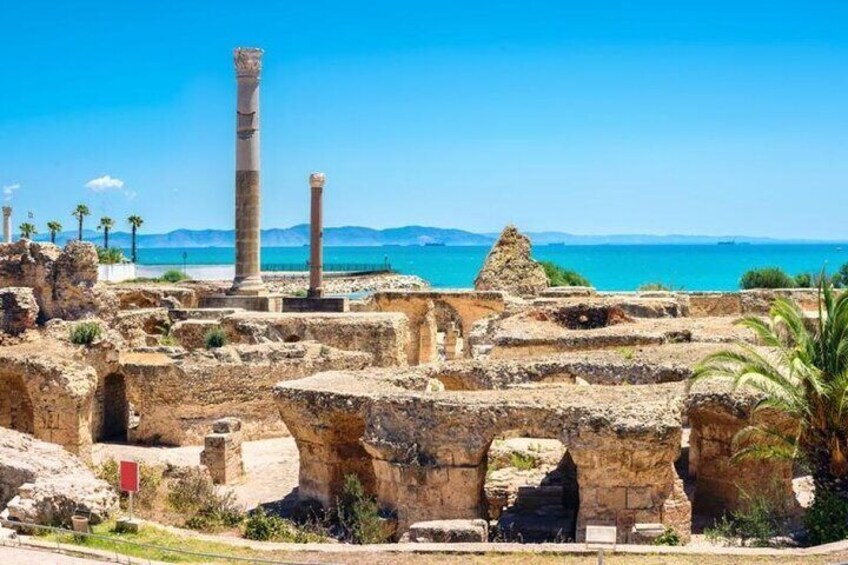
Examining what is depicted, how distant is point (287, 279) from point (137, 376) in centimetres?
4962

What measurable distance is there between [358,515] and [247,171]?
2123cm

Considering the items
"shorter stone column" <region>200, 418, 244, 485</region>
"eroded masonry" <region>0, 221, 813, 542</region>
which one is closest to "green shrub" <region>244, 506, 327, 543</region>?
"eroded masonry" <region>0, 221, 813, 542</region>

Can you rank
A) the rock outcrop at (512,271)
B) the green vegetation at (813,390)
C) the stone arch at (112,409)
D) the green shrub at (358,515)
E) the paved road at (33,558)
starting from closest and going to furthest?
the paved road at (33,558)
the green vegetation at (813,390)
the green shrub at (358,515)
the stone arch at (112,409)
the rock outcrop at (512,271)

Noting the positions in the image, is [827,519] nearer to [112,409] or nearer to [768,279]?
[112,409]

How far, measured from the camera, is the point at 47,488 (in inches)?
508

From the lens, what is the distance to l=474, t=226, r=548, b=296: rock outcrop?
145 feet

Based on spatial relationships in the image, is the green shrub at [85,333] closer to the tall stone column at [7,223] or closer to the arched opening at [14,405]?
the arched opening at [14,405]

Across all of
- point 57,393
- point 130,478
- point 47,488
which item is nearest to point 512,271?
point 57,393

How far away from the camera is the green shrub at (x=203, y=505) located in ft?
50.4

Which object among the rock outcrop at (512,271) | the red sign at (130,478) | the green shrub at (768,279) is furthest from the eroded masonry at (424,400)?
the green shrub at (768,279)

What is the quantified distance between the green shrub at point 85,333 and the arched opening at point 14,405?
1.57m

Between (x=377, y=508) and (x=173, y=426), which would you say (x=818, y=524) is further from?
(x=173, y=426)

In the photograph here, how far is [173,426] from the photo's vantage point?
78.0 feet

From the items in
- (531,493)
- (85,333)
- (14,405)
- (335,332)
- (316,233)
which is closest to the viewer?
(531,493)
